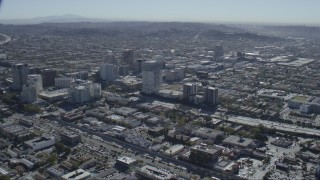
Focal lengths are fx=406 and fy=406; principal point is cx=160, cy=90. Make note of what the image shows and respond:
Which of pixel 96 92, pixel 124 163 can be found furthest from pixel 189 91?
pixel 124 163

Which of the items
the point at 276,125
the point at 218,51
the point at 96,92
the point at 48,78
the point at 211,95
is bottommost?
the point at 276,125

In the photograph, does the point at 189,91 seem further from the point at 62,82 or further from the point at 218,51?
the point at 218,51

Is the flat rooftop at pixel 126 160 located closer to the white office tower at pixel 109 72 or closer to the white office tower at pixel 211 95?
the white office tower at pixel 211 95

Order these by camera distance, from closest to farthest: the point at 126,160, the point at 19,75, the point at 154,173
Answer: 1. the point at 154,173
2. the point at 126,160
3. the point at 19,75

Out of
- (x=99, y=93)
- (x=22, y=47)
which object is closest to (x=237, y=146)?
(x=99, y=93)

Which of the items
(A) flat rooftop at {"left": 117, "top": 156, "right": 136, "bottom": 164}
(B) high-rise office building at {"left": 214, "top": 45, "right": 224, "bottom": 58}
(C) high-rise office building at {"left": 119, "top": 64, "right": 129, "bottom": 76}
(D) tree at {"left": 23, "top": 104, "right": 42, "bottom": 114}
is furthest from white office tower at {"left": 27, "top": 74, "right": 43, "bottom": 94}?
(B) high-rise office building at {"left": 214, "top": 45, "right": 224, "bottom": 58}

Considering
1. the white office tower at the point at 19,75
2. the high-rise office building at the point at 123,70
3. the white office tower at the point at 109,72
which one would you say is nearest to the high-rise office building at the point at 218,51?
the high-rise office building at the point at 123,70

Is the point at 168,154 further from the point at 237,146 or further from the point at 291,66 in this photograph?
the point at 291,66
